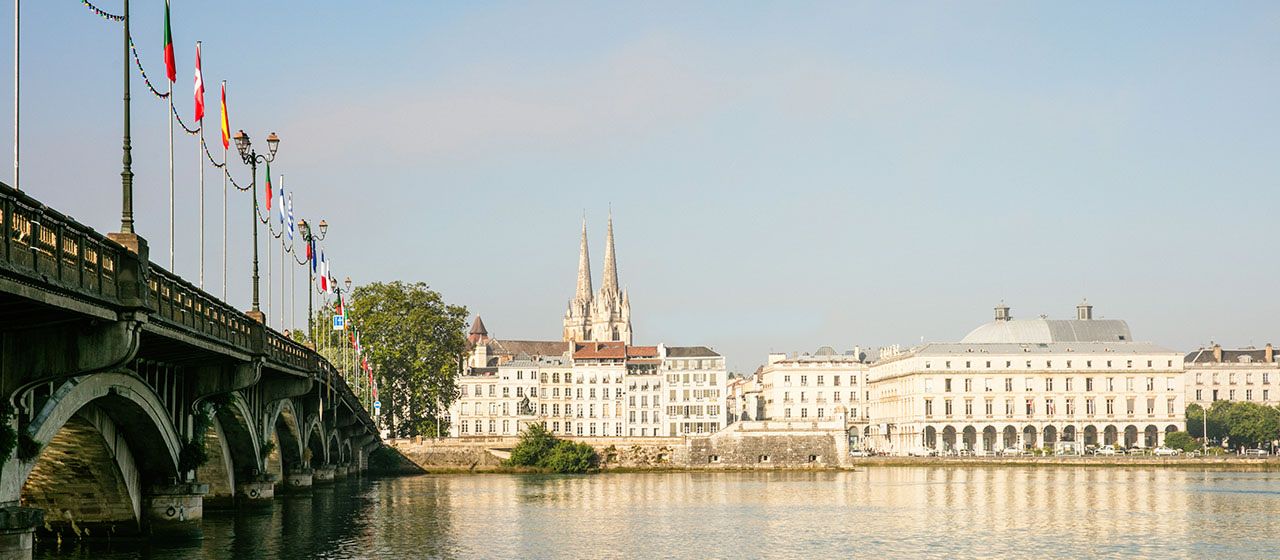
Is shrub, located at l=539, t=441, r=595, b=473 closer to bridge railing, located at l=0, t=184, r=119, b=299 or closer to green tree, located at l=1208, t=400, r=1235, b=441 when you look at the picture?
green tree, located at l=1208, t=400, r=1235, b=441

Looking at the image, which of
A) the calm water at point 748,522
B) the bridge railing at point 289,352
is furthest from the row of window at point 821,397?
the bridge railing at point 289,352

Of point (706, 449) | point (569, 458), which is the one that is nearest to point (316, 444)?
point (569, 458)

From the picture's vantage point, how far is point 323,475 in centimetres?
8706

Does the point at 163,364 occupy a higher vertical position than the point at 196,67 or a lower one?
lower

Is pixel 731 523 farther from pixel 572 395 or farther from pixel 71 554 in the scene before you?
pixel 572 395

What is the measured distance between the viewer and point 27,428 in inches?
1042

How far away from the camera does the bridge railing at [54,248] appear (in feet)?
66.9

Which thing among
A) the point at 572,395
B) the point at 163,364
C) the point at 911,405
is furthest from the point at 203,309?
the point at 911,405

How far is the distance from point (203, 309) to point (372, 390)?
3177 inches

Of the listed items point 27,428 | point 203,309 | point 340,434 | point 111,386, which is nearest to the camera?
point 27,428

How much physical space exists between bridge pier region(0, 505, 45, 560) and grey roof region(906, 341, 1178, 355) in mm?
157506

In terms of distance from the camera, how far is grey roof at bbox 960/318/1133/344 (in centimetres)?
18325

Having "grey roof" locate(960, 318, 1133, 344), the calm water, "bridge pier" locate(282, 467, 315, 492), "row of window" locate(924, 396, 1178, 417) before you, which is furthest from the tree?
"grey roof" locate(960, 318, 1133, 344)

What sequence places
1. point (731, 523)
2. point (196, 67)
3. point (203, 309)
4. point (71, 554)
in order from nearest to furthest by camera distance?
1. point (203, 309)
2. point (71, 554)
3. point (196, 67)
4. point (731, 523)
